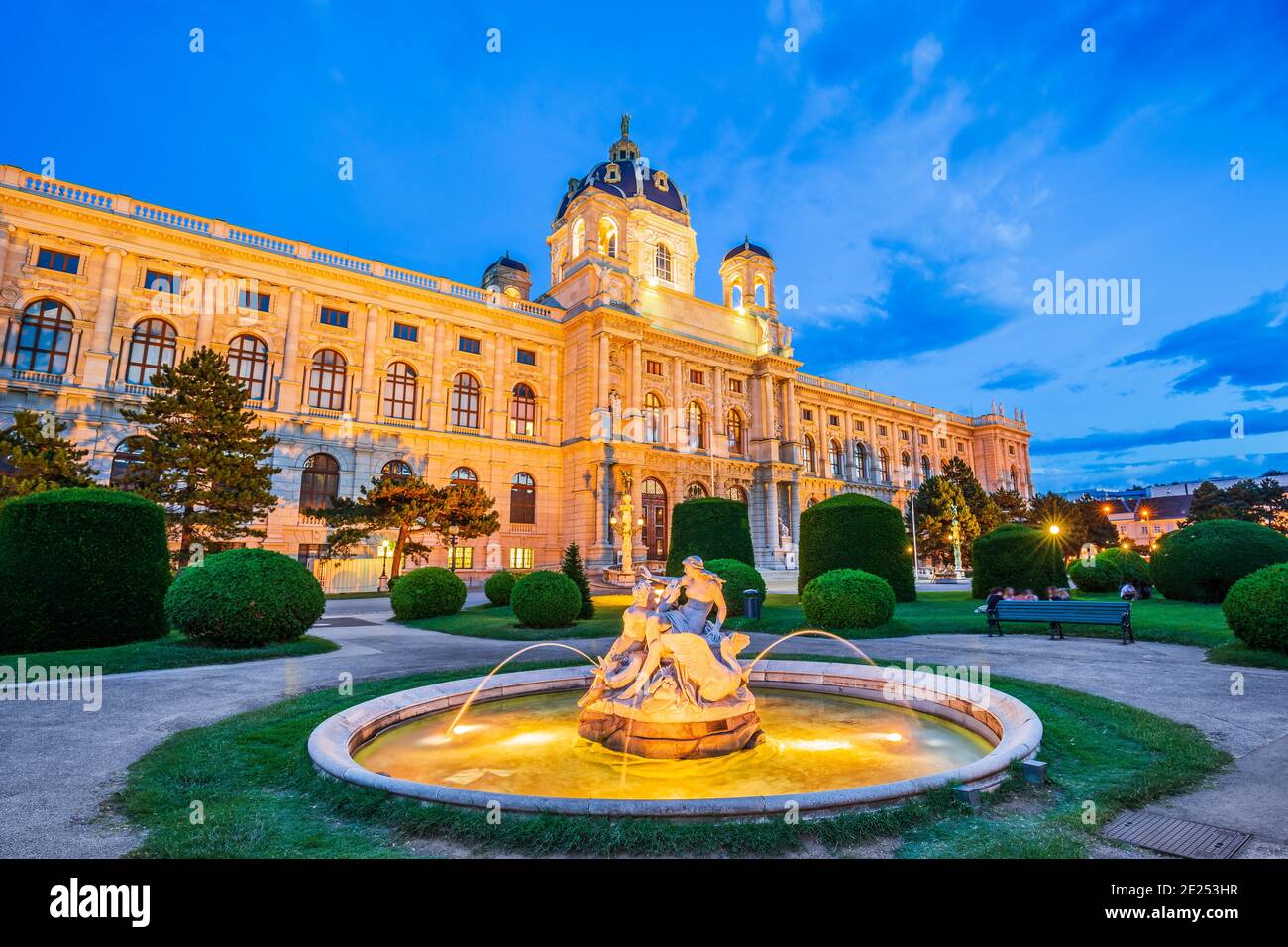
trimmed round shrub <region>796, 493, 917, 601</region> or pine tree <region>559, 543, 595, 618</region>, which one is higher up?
trimmed round shrub <region>796, 493, 917, 601</region>

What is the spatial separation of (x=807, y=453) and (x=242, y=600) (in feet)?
168

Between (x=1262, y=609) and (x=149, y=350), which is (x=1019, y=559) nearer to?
(x=1262, y=609)

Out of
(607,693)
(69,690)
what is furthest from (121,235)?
(607,693)

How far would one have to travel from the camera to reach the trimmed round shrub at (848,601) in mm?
14227

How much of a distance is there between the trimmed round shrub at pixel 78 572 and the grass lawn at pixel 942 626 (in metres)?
6.47

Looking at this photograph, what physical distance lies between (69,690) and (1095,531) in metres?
65.8

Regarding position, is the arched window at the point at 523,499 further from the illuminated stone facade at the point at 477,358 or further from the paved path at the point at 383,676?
the paved path at the point at 383,676

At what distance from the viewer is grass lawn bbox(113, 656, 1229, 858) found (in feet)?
11.4

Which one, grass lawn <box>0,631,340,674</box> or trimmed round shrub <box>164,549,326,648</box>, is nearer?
grass lawn <box>0,631,340,674</box>

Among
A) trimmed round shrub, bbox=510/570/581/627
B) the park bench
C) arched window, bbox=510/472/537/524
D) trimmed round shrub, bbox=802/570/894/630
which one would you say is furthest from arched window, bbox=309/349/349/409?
the park bench

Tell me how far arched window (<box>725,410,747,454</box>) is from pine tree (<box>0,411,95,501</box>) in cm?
3838

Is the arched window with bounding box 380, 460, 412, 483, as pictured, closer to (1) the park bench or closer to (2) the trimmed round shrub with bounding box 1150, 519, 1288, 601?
(1) the park bench

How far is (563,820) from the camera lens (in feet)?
12.0
